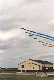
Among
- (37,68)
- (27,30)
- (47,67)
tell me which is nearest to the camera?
(27,30)

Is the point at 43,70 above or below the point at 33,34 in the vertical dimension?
above

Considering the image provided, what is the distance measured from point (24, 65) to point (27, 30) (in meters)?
100

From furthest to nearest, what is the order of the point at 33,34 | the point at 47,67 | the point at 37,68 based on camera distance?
the point at 47,67, the point at 37,68, the point at 33,34

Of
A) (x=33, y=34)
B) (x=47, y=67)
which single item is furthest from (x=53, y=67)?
(x=33, y=34)

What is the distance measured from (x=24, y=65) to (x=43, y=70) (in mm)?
10802

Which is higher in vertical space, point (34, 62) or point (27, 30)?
point (34, 62)

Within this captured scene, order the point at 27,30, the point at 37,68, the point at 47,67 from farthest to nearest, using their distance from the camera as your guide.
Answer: the point at 47,67 < the point at 37,68 < the point at 27,30

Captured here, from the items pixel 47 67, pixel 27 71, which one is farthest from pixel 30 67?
pixel 47 67

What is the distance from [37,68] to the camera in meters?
121

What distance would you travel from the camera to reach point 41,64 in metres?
124

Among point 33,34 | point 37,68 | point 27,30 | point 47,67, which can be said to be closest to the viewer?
point 27,30

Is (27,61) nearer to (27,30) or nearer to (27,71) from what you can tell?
(27,71)

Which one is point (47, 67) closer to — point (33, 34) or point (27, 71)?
point (27, 71)

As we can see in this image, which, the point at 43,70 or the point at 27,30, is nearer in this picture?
the point at 27,30
